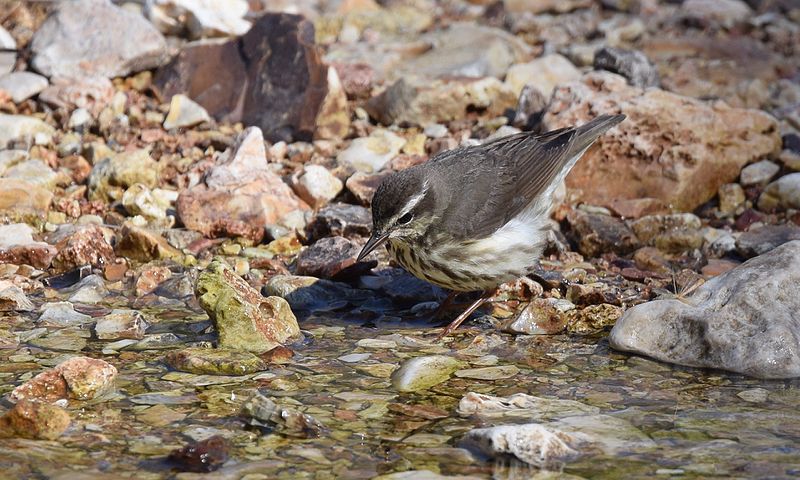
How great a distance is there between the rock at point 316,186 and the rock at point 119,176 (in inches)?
50.2

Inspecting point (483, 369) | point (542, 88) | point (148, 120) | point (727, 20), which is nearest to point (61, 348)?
point (483, 369)

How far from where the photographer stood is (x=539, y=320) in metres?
7.25

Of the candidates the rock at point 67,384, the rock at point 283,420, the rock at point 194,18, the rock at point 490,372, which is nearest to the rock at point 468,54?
the rock at point 194,18

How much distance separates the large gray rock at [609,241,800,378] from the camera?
627cm

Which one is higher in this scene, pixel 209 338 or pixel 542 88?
pixel 542 88

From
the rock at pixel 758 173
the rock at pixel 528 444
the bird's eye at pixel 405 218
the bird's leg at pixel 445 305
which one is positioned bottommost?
the bird's leg at pixel 445 305

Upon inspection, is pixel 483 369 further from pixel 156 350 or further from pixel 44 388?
pixel 44 388

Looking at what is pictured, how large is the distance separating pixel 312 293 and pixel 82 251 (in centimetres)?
182

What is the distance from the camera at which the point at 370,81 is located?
11.5m

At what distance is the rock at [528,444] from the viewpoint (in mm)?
4980

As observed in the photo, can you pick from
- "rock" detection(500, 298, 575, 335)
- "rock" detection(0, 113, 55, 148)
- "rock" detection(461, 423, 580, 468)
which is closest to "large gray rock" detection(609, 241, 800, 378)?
"rock" detection(500, 298, 575, 335)

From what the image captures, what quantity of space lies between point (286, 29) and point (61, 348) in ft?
17.0

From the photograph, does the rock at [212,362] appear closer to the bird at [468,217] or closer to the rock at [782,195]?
the bird at [468,217]

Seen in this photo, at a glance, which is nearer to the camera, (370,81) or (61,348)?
(61,348)
